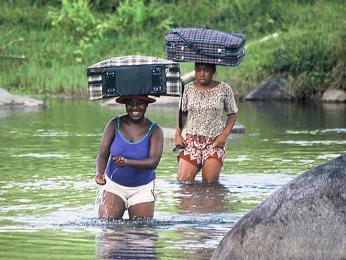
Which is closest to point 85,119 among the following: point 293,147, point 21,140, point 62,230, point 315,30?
point 21,140

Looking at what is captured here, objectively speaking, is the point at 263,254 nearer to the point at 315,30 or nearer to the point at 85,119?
the point at 85,119

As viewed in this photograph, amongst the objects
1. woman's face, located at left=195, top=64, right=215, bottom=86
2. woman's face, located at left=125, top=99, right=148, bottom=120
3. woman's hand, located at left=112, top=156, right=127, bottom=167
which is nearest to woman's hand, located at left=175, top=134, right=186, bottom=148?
woman's face, located at left=195, top=64, right=215, bottom=86

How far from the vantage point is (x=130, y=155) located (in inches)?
421

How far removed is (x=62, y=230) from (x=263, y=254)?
9.51ft

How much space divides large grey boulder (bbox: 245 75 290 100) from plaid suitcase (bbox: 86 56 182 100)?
18.7 meters

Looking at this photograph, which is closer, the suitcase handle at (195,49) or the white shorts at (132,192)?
the white shorts at (132,192)

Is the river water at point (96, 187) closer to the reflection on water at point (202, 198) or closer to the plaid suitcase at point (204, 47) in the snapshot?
the reflection on water at point (202, 198)

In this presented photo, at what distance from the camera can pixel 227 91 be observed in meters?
13.9

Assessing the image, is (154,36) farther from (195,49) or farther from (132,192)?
(132,192)

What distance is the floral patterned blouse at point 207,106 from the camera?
13.9 metres

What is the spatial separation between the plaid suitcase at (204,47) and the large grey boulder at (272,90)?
15.5 m

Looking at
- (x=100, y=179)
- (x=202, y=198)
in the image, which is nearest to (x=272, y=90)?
(x=202, y=198)

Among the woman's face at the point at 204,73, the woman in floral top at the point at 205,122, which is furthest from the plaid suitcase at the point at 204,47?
the woman in floral top at the point at 205,122

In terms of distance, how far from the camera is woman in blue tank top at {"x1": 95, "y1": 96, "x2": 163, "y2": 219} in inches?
422
